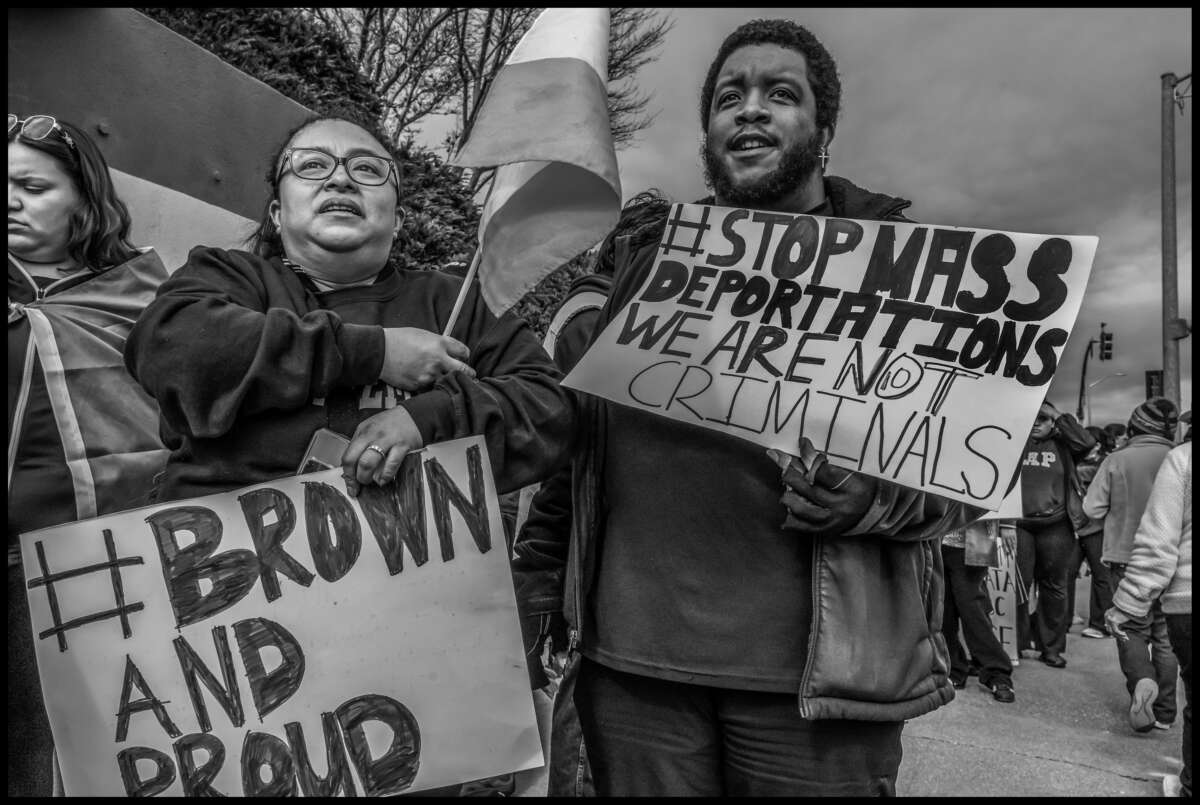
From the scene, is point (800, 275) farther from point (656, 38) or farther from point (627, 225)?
point (656, 38)

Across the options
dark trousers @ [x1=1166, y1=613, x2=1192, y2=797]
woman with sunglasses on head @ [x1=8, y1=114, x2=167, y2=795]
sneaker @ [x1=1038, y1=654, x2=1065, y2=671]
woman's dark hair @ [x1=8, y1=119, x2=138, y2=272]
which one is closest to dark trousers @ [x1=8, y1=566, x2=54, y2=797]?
woman with sunglasses on head @ [x1=8, y1=114, x2=167, y2=795]

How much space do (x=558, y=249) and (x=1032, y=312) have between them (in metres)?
0.91

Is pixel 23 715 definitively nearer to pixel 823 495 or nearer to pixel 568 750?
pixel 568 750

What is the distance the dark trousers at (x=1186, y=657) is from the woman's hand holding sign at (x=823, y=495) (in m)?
2.82

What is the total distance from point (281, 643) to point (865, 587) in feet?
3.48

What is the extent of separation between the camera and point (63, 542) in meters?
1.45

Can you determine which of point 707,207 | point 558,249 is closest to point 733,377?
point 707,207

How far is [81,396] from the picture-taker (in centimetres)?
205

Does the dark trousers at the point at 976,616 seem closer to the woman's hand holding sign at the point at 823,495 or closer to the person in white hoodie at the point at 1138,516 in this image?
the person in white hoodie at the point at 1138,516

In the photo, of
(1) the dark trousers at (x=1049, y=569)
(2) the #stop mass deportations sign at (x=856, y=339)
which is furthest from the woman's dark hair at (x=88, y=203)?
(1) the dark trousers at (x=1049, y=569)

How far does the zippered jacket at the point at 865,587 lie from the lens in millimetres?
1420

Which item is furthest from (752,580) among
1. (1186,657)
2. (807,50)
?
(1186,657)

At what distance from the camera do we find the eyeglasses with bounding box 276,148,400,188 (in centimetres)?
166

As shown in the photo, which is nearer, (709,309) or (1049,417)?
(709,309)
